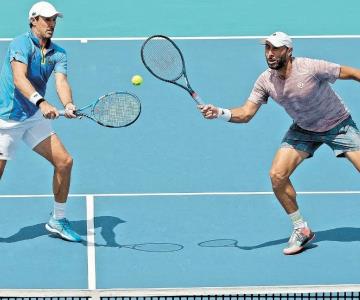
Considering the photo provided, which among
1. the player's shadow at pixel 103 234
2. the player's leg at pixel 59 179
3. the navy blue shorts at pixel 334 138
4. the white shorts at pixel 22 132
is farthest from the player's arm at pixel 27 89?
the navy blue shorts at pixel 334 138

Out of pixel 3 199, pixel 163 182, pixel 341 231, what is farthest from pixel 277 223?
pixel 3 199

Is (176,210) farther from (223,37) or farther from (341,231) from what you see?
(223,37)

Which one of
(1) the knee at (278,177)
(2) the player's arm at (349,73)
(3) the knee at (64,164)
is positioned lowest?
(1) the knee at (278,177)

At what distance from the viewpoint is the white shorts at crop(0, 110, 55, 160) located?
11875 mm

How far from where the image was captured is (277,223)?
491 inches

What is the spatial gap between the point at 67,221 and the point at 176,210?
1164 millimetres

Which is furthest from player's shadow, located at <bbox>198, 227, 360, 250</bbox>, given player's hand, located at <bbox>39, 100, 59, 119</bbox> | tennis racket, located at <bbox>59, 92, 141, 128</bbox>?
player's hand, located at <bbox>39, 100, 59, 119</bbox>

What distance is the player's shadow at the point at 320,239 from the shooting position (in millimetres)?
11988

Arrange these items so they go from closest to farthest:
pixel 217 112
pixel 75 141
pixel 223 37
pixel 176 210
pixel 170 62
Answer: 1. pixel 217 112
2. pixel 170 62
3. pixel 176 210
4. pixel 75 141
5. pixel 223 37

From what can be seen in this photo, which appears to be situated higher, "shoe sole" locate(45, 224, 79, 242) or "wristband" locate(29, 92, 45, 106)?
"wristband" locate(29, 92, 45, 106)

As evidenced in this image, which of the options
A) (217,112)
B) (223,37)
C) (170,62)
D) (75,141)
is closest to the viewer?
(217,112)

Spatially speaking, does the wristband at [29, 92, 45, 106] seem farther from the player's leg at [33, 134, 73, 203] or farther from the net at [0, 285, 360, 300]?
the net at [0, 285, 360, 300]

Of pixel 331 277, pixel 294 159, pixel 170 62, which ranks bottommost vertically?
pixel 331 277

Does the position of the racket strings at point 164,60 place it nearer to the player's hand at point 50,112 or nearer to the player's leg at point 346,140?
the player's hand at point 50,112
